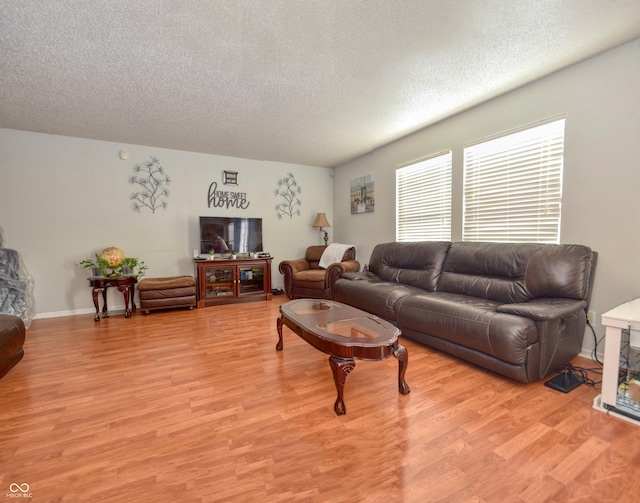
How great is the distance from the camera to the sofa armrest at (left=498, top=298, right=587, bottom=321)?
1.84 metres

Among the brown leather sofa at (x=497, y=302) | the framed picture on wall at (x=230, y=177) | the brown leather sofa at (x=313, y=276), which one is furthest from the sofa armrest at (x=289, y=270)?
the framed picture on wall at (x=230, y=177)

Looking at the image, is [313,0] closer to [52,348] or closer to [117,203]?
[52,348]

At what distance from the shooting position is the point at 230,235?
4.70 m

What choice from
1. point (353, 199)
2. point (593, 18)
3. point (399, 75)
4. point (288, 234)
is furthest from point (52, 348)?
point (593, 18)

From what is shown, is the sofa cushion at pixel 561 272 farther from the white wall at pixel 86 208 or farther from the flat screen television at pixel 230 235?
the white wall at pixel 86 208

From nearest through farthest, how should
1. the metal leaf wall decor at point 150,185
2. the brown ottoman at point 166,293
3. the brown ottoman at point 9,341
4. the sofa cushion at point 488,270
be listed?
the brown ottoman at point 9,341
the sofa cushion at point 488,270
the brown ottoman at point 166,293
the metal leaf wall decor at point 150,185

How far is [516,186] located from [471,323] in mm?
1612

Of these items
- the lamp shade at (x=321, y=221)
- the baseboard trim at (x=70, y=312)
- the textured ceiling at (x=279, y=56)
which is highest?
the textured ceiling at (x=279, y=56)

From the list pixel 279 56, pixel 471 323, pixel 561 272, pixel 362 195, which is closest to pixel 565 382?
pixel 471 323

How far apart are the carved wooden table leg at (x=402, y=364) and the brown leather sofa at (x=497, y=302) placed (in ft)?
2.07

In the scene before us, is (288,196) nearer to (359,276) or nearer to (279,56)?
(359,276)

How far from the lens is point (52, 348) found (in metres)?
2.73

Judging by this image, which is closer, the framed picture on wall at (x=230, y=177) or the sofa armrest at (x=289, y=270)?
the sofa armrest at (x=289, y=270)

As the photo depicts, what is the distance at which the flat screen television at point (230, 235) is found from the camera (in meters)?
4.52
